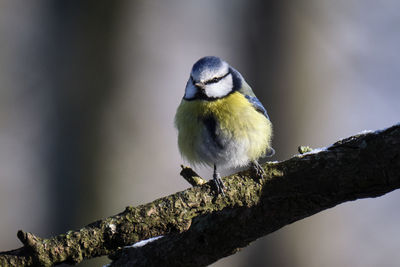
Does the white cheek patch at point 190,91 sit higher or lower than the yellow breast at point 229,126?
higher

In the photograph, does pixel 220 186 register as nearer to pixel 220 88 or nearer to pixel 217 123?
pixel 217 123

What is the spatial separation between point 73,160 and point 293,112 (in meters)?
2.07

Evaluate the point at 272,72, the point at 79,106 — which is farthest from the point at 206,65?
the point at 272,72

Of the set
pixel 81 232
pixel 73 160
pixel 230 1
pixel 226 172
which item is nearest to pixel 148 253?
pixel 81 232

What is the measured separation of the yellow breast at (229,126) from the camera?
2699 millimetres

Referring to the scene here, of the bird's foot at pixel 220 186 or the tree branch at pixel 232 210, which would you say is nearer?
the tree branch at pixel 232 210

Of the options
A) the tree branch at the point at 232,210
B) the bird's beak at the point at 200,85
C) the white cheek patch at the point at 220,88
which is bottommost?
the tree branch at the point at 232,210

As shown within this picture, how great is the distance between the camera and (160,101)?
445 cm

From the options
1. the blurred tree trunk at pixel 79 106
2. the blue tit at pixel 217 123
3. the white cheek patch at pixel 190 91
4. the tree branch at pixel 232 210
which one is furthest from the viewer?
the blurred tree trunk at pixel 79 106

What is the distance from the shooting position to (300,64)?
4656 millimetres

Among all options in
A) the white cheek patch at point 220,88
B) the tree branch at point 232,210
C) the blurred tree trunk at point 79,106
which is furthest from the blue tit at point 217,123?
the blurred tree trunk at point 79,106

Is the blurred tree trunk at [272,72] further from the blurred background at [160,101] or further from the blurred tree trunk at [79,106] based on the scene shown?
the blurred tree trunk at [79,106]

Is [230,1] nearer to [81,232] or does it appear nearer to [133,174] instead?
[133,174]

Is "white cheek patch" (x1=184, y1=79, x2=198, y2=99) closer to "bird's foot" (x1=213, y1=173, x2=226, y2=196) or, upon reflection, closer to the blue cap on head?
the blue cap on head
